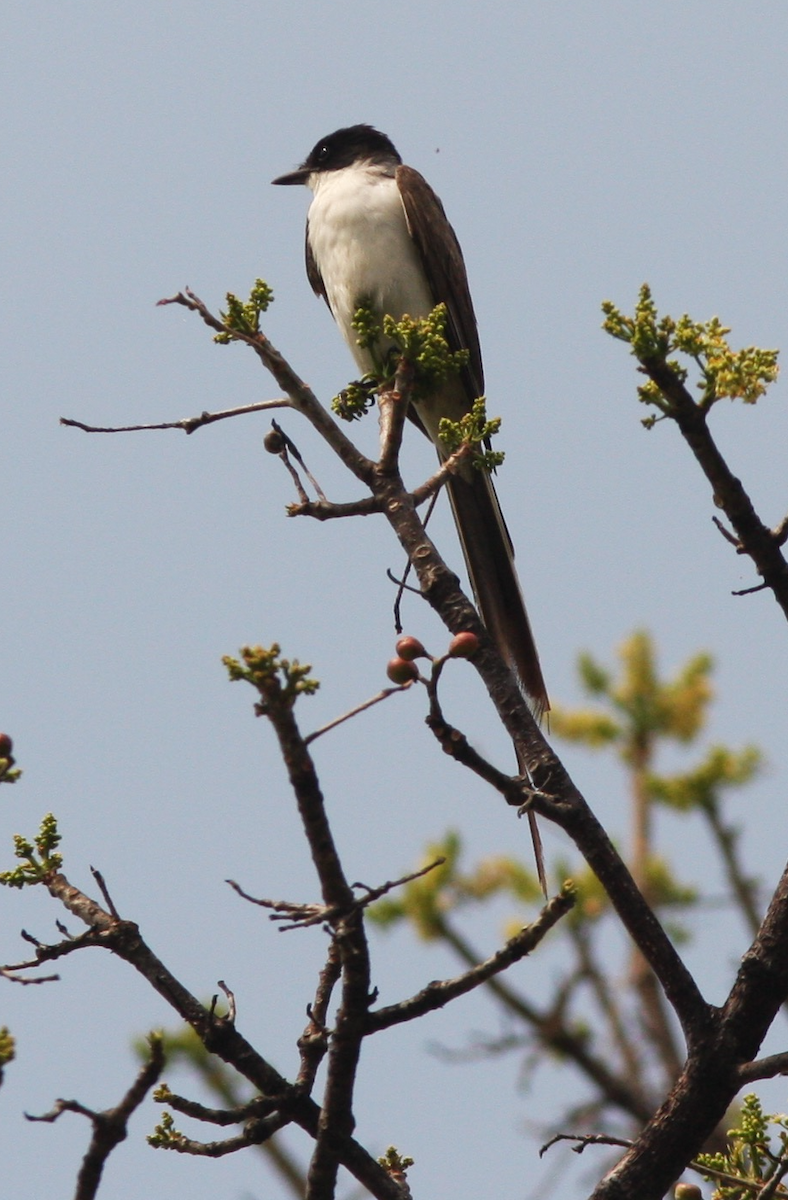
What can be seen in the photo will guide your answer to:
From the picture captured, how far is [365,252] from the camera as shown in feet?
20.7

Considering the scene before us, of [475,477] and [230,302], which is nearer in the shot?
[230,302]

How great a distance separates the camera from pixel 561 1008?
750cm

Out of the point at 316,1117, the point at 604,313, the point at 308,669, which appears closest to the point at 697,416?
the point at 604,313

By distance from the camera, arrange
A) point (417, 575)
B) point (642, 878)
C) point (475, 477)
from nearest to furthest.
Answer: point (417, 575) < point (475, 477) < point (642, 878)

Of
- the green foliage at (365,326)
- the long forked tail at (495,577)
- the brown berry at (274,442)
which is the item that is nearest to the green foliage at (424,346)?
the green foliage at (365,326)

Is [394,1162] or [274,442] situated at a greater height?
[274,442]

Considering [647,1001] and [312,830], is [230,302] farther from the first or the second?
[647,1001]

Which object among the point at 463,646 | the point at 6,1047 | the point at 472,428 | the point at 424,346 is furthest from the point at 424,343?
the point at 6,1047

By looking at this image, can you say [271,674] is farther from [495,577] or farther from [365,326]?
[495,577]

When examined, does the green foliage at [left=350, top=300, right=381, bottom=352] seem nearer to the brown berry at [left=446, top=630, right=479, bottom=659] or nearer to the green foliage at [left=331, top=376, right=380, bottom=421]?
the green foliage at [left=331, top=376, right=380, bottom=421]

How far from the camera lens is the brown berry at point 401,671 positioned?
271 centimetres

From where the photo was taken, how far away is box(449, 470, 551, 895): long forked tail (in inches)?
181

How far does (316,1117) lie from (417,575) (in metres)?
1.32

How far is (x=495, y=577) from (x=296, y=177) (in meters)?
3.38
